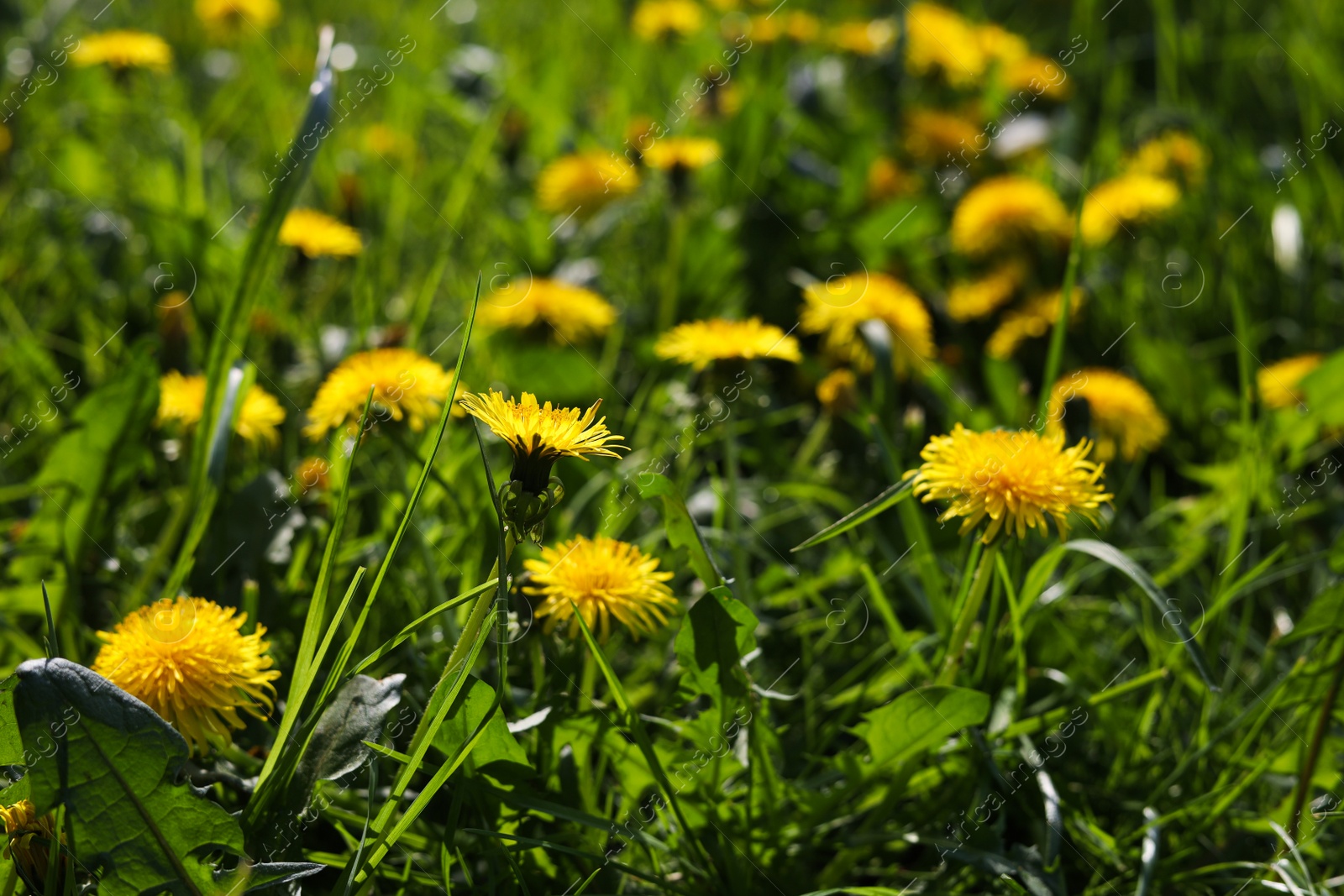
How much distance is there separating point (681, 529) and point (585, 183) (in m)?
1.41

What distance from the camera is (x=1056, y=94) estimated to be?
117 inches

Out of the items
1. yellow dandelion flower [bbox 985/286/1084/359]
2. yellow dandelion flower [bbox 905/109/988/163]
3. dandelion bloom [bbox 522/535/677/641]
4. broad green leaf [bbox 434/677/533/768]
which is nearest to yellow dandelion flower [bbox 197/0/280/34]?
yellow dandelion flower [bbox 905/109/988/163]

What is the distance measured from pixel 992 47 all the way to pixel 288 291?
2.05m

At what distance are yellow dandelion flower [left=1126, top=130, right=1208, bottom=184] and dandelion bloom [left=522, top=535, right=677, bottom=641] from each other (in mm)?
Result: 1932

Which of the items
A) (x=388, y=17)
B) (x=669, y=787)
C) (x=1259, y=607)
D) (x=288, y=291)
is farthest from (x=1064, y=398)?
(x=388, y=17)

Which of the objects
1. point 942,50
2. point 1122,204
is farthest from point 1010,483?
point 942,50

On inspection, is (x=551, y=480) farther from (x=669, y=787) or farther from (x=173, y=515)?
(x=173, y=515)

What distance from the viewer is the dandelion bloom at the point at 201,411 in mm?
1511

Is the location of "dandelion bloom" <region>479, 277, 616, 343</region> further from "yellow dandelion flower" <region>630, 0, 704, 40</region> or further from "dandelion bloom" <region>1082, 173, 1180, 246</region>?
"yellow dandelion flower" <region>630, 0, 704, 40</region>

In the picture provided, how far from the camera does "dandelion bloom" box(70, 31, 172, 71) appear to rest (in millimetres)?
2264

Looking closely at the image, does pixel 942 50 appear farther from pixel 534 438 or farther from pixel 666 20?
pixel 534 438

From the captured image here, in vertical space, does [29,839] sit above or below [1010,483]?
above

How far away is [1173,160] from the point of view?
258cm

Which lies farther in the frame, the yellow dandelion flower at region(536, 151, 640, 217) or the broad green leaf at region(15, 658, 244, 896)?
the yellow dandelion flower at region(536, 151, 640, 217)
